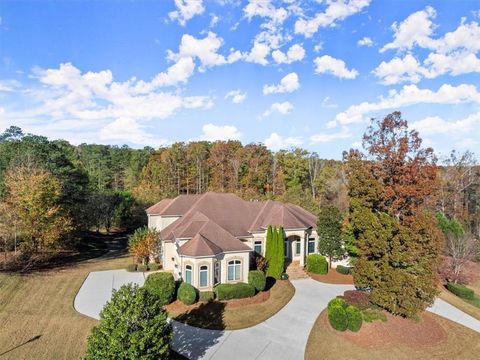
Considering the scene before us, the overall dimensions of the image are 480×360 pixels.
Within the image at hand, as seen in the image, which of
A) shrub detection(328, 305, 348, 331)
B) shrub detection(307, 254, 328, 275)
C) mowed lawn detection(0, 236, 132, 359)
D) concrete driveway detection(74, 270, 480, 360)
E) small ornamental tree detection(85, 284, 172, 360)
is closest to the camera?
small ornamental tree detection(85, 284, 172, 360)

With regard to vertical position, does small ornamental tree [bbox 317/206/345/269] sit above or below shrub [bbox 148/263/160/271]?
above

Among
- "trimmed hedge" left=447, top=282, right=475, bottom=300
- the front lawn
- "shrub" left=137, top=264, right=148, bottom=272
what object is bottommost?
"trimmed hedge" left=447, top=282, right=475, bottom=300

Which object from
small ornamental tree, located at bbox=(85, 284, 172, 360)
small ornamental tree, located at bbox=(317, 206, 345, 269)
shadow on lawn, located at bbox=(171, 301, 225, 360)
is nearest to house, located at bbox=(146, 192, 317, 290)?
small ornamental tree, located at bbox=(317, 206, 345, 269)

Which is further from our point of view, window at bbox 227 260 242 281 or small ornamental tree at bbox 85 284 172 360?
window at bbox 227 260 242 281

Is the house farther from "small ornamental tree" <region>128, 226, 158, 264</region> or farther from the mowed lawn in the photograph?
the mowed lawn

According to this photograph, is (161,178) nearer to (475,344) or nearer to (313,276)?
(313,276)

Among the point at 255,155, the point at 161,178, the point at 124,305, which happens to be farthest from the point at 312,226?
the point at 161,178
